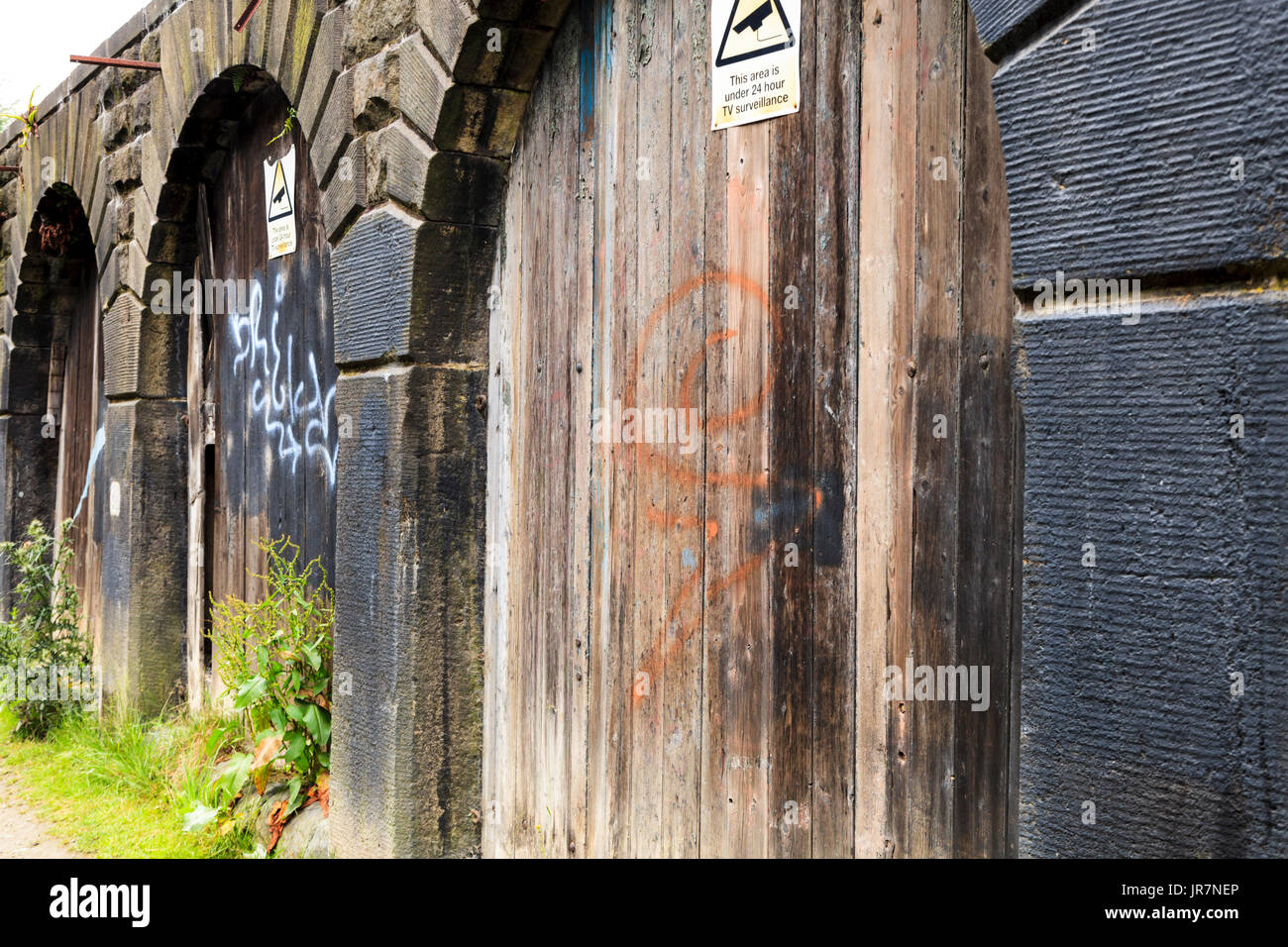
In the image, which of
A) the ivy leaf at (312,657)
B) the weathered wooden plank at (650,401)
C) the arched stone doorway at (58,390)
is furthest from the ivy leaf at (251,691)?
the arched stone doorway at (58,390)

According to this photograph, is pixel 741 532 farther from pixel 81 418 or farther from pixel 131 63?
pixel 81 418

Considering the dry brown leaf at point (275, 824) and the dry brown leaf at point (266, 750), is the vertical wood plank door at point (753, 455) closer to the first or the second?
the dry brown leaf at point (275, 824)

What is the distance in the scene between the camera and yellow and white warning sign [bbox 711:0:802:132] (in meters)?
2.31

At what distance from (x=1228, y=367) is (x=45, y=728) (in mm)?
6370

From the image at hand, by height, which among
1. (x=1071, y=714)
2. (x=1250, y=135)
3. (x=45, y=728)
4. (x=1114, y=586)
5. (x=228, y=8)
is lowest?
(x=45, y=728)

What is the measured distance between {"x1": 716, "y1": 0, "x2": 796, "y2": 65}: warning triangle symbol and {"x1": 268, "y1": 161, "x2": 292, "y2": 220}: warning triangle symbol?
262cm

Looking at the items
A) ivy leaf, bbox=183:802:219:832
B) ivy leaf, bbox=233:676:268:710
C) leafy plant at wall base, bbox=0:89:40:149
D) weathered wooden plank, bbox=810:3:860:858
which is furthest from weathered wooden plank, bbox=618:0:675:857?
leafy plant at wall base, bbox=0:89:40:149

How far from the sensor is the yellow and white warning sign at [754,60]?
2.31 metres

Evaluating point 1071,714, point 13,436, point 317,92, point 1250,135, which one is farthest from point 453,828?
point 13,436

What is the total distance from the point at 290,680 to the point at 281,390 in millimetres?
1277

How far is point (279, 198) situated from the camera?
457 cm

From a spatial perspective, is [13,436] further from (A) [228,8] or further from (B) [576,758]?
(B) [576,758]

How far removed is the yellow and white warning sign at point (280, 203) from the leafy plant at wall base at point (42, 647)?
257 centimetres

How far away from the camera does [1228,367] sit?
134 centimetres
